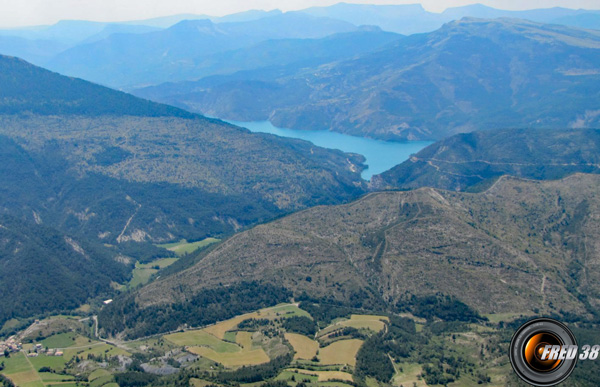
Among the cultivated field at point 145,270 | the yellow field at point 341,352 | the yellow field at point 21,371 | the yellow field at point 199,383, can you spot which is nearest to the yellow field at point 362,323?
the yellow field at point 341,352

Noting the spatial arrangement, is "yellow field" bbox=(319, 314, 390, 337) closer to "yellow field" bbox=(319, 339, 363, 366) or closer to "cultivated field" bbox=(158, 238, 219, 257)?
"yellow field" bbox=(319, 339, 363, 366)

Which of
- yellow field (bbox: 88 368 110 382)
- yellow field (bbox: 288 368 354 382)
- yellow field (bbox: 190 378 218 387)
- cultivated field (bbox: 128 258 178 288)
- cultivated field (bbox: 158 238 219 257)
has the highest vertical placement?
yellow field (bbox: 190 378 218 387)

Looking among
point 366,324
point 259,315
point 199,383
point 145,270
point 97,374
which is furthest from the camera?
point 145,270

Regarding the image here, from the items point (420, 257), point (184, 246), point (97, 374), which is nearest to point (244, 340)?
point (97, 374)

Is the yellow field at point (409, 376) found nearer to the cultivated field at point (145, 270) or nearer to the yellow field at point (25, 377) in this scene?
the yellow field at point (25, 377)

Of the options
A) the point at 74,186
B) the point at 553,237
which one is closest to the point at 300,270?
the point at 553,237

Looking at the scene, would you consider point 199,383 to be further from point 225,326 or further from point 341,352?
point 225,326

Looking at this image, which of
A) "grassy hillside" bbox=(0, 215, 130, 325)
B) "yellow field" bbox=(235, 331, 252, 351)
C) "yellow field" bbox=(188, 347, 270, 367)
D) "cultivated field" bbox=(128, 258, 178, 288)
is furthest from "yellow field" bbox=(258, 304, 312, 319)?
"grassy hillside" bbox=(0, 215, 130, 325)
